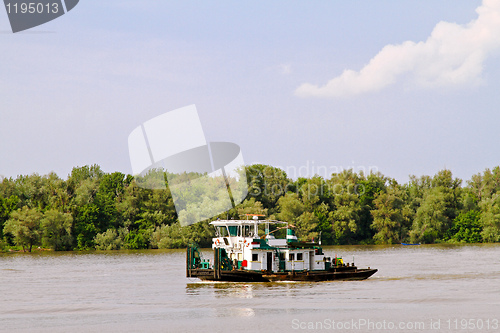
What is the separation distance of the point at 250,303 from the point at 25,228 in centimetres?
7731

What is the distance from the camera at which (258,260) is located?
50812mm

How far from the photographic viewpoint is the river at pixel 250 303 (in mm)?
34312

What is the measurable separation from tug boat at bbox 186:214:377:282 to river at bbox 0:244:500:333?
867 millimetres

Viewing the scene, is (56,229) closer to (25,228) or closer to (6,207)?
(25,228)

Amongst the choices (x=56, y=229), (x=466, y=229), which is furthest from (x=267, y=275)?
(x=466, y=229)

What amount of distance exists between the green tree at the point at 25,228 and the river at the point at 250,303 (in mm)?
47594

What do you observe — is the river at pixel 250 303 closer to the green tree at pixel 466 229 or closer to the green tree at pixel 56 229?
the green tree at pixel 56 229

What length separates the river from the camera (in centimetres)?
3431

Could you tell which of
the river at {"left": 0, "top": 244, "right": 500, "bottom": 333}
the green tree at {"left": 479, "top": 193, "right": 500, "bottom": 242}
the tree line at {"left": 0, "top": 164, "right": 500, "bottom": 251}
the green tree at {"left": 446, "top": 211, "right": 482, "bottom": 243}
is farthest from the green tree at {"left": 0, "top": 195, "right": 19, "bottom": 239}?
the green tree at {"left": 479, "top": 193, "right": 500, "bottom": 242}

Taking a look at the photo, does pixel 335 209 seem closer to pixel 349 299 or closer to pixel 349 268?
pixel 349 268

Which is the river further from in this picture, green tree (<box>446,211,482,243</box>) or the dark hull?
green tree (<box>446,211,482,243</box>)

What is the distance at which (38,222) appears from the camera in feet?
366

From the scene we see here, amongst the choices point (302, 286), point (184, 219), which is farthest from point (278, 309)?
point (184, 219)

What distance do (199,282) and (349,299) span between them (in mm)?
15574
